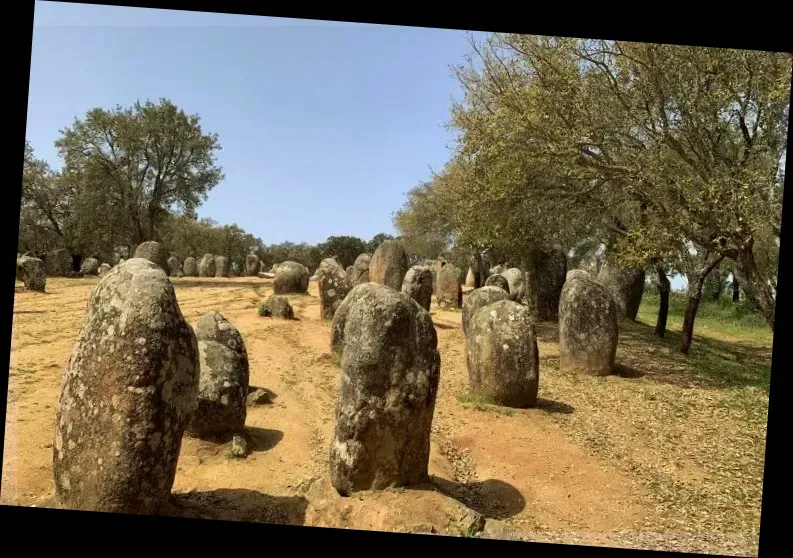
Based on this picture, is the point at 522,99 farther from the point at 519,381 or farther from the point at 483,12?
the point at 483,12

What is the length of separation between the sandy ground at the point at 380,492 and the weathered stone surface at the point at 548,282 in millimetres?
9239

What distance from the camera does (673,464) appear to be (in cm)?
695

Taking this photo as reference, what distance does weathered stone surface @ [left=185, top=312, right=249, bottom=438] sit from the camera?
6.47 metres

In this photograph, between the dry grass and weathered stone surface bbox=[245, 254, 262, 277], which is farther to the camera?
weathered stone surface bbox=[245, 254, 262, 277]

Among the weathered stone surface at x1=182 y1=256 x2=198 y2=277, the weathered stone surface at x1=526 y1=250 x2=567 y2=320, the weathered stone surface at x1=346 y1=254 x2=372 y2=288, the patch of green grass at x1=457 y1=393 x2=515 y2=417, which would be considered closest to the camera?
the patch of green grass at x1=457 y1=393 x2=515 y2=417

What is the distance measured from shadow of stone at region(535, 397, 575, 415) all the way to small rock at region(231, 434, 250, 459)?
4.85 meters

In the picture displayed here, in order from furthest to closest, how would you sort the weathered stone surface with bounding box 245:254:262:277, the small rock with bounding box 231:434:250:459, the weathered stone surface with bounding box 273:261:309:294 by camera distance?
the weathered stone surface with bounding box 245:254:262:277 < the weathered stone surface with bounding box 273:261:309:294 < the small rock with bounding box 231:434:250:459

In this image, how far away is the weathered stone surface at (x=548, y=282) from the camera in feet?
62.3

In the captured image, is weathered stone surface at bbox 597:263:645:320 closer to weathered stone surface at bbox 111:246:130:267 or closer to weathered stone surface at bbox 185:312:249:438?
weathered stone surface at bbox 185:312:249:438

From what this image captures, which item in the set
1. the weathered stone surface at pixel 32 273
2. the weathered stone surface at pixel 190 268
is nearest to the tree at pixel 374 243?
the weathered stone surface at pixel 190 268

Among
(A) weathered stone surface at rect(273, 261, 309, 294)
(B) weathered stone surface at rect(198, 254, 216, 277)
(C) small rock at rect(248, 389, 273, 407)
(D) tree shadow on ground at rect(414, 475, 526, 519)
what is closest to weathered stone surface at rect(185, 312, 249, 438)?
(C) small rock at rect(248, 389, 273, 407)

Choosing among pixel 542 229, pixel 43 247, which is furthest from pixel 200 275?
pixel 542 229

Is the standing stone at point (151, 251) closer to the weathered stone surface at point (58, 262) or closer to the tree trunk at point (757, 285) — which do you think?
the weathered stone surface at point (58, 262)

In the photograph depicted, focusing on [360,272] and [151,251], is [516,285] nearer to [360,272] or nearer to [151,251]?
[360,272]
